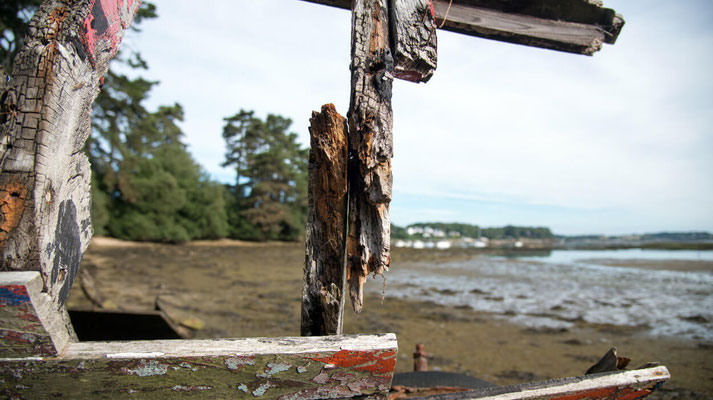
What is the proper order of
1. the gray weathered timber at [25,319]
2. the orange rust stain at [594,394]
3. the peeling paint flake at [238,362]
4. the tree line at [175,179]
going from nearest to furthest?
the gray weathered timber at [25,319] → the peeling paint flake at [238,362] → the orange rust stain at [594,394] → the tree line at [175,179]

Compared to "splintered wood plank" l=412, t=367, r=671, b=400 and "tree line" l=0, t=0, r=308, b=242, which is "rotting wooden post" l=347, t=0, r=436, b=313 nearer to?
"splintered wood plank" l=412, t=367, r=671, b=400

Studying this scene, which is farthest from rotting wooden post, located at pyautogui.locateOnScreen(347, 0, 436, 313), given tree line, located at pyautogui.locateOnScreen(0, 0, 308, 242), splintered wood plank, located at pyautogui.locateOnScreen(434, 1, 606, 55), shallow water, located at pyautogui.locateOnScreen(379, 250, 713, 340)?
tree line, located at pyautogui.locateOnScreen(0, 0, 308, 242)

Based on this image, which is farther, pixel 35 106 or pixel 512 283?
Answer: pixel 512 283

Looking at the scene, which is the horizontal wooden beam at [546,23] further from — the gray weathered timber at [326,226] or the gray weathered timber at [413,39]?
the gray weathered timber at [326,226]

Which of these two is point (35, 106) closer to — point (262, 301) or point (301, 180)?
point (262, 301)

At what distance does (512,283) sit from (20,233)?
55.9 feet

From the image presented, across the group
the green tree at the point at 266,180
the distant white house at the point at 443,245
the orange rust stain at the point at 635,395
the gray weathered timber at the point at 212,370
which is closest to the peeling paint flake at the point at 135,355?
the gray weathered timber at the point at 212,370

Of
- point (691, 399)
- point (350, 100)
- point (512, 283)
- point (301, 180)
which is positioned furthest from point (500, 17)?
point (301, 180)

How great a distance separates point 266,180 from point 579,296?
31.3 metres

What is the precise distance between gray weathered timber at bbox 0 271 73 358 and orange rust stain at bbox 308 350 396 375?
78cm

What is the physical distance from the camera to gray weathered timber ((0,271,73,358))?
3.34 ft

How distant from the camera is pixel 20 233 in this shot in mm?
1152

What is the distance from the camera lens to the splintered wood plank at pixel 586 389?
148 cm

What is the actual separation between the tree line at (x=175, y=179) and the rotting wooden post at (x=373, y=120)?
15.8m
